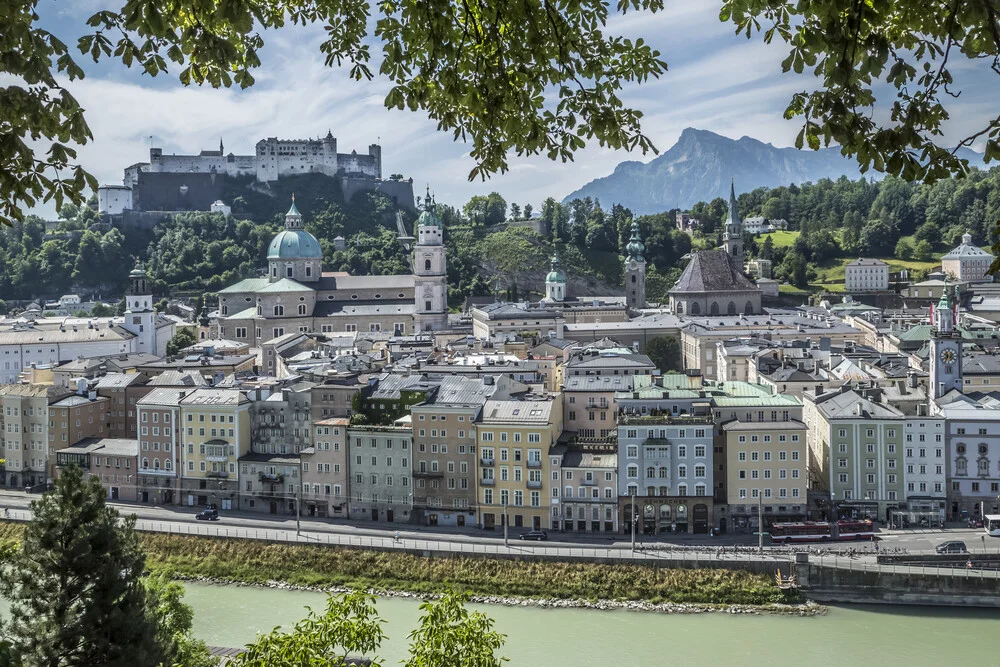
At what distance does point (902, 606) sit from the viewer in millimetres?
17734

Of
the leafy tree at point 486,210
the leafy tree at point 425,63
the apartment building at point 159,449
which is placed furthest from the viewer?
the leafy tree at point 486,210

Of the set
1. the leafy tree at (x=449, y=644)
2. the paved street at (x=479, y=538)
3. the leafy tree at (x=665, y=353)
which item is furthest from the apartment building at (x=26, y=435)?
the leafy tree at (x=449, y=644)

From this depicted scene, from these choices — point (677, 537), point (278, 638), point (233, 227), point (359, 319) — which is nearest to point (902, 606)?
point (677, 537)

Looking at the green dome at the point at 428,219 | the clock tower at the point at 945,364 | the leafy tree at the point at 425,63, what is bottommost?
the clock tower at the point at 945,364

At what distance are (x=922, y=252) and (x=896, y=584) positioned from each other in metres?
49.2

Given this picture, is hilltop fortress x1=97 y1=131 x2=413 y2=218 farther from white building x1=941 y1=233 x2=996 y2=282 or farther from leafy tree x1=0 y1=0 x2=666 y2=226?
leafy tree x1=0 y1=0 x2=666 y2=226

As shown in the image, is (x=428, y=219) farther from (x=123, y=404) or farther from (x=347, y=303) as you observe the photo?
(x=123, y=404)

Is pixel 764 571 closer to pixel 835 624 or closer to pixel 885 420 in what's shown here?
pixel 835 624

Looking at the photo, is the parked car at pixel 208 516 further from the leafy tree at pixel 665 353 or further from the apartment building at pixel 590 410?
the leafy tree at pixel 665 353

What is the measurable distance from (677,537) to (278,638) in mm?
16257

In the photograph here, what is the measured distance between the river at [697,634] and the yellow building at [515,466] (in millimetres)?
3673

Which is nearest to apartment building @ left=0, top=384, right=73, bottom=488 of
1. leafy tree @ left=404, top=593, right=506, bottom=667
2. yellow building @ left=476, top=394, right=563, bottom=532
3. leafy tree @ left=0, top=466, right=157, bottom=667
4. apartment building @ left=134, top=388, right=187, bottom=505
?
apartment building @ left=134, top=388, right=187, bottom=505

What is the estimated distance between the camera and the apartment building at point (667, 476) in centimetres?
2123

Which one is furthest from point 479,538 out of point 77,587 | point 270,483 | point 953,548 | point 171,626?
point 77,587
